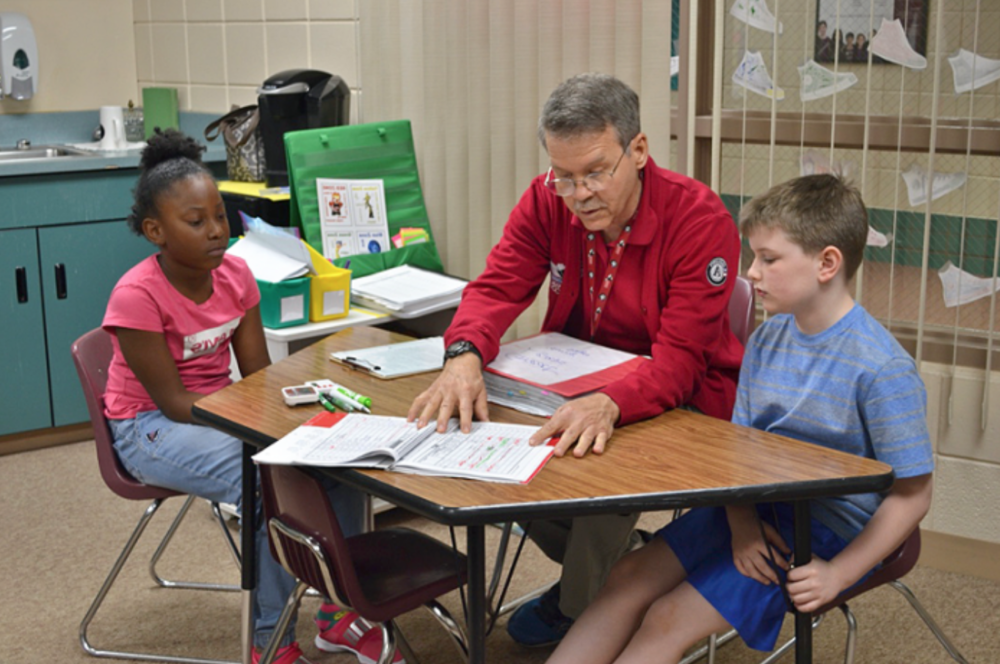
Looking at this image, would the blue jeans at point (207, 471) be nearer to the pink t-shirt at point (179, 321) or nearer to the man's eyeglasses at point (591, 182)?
the pink t-shirt at point (179, 321)

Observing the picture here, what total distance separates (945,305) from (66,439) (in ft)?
9.47

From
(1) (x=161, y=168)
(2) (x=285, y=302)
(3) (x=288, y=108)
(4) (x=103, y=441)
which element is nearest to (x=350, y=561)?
(4) (x=103, y=441)

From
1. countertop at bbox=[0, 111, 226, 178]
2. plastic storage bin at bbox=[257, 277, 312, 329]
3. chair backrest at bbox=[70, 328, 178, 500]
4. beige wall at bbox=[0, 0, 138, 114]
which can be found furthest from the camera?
beige wall at bbox=[0, 0, 138, 114]

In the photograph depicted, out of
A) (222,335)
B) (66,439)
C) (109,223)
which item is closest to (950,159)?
(222,335)

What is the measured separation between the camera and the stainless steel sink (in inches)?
166

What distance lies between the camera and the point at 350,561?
68.4 inches

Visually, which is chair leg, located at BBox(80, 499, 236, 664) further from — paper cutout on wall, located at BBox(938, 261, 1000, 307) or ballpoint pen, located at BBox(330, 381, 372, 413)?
paper cutout on wall, located at BBox(938, 261, 1000, 307)

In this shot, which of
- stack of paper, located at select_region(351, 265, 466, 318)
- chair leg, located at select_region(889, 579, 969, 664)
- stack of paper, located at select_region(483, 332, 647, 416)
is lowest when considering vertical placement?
chair leg, located at select_region(889, 579, 969, 664)

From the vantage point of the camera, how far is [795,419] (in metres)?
1.76

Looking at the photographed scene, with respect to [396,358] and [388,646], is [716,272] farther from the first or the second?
[388,646]

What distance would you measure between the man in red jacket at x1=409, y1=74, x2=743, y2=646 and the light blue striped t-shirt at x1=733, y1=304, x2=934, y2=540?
152 millimetres

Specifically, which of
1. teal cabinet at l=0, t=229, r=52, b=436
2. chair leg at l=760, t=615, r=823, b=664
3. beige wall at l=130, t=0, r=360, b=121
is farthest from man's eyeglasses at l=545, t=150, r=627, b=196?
teal cabinet at l=0, t=229, r=52, b=436

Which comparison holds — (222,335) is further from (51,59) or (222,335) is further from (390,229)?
(51,59)

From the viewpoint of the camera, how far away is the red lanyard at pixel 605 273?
2094mm
